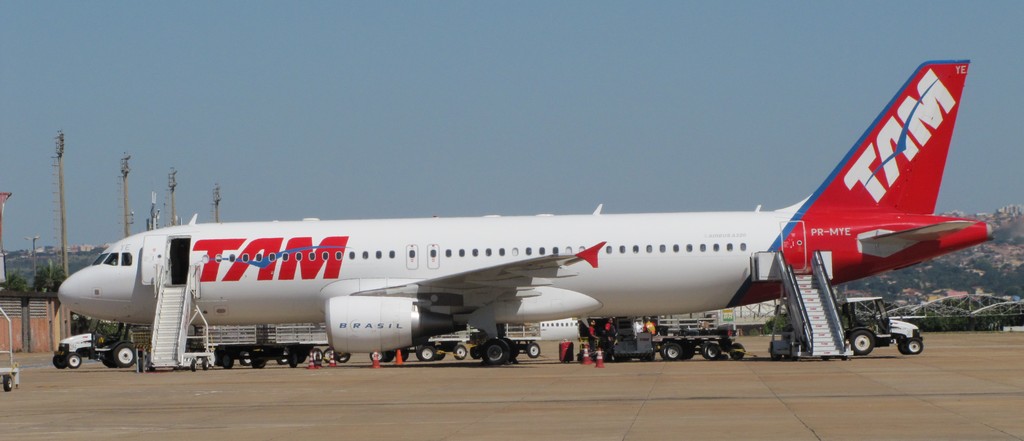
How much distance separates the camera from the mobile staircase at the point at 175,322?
1227 inches

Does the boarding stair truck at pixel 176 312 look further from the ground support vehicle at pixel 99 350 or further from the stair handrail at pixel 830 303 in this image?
the stair handrail at pixel 830 303

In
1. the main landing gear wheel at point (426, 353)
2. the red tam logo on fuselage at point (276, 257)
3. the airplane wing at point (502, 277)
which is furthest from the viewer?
the main landing gear wheel at point (426, 353)

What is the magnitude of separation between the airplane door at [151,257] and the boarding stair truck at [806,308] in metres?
14.7

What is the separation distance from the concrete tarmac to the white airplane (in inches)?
124

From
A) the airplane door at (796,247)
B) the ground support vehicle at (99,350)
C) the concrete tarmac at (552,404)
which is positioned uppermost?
the airplane door at (796,247)

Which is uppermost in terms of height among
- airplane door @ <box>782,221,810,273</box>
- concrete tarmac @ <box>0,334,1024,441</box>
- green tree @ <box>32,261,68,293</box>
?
green tree @ <box>32,261,68,293</box>

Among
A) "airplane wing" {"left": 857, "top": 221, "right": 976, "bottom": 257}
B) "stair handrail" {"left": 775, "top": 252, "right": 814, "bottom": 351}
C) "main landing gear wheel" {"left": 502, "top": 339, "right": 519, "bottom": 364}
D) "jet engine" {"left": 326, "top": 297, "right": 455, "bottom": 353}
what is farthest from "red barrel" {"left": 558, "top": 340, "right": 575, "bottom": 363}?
"airplane wing" {"left": 857, "top": 221, "right": 976, "bottom": 257}

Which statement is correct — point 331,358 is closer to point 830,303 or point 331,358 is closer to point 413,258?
point 413,258

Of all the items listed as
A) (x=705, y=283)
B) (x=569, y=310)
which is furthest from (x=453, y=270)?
(x=705, y=283)

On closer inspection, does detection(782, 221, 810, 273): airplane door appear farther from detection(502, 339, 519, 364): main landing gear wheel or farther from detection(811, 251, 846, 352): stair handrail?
detection(502, 339, 519, 364): main landing gear wheel

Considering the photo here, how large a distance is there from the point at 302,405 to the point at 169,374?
11797mm

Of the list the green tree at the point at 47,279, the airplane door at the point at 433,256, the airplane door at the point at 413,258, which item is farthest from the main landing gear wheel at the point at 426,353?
the green tree at the point at 47,279

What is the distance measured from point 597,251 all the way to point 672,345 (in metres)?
4.16

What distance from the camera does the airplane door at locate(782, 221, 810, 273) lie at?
3117 centimetres
